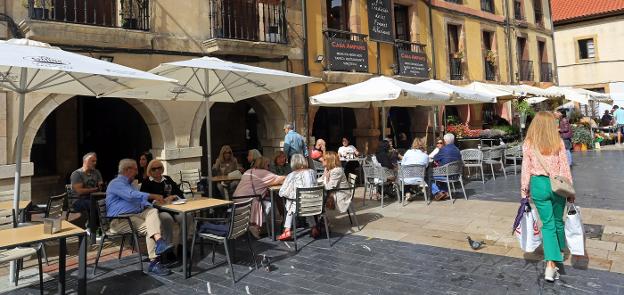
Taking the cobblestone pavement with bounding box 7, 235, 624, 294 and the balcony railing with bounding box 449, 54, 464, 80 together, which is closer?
the cobblestone pavement with bounding box 7, 235, 624, 294

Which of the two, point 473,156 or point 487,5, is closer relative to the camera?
point 473,156

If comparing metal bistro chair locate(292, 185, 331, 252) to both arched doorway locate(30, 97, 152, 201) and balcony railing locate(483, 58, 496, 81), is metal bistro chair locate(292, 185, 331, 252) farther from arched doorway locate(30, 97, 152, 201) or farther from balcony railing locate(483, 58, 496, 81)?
balcony railing locate(483, 58, 496, 81)

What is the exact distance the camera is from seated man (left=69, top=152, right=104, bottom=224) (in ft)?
19.3

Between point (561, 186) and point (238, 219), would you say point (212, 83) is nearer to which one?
point (238, 219)

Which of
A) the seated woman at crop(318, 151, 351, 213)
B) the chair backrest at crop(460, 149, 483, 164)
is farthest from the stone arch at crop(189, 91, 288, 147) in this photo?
the chair backrest at crop(460, 149, 483, 164)

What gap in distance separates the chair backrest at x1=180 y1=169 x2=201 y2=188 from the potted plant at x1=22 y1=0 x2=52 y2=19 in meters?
3.53

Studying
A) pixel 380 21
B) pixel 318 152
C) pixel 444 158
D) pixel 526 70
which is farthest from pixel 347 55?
pixel 526 70

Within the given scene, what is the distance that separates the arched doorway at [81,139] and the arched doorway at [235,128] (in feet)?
6.22

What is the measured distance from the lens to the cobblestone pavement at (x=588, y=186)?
7461 mm

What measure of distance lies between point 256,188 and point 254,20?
216 inches

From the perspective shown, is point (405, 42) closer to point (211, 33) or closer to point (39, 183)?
point (211, 33)

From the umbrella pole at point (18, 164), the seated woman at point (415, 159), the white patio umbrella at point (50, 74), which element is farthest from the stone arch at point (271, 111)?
the umbrella pole at point (18, 164)

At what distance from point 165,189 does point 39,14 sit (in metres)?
3.90

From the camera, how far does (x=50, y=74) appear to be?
4816mm
